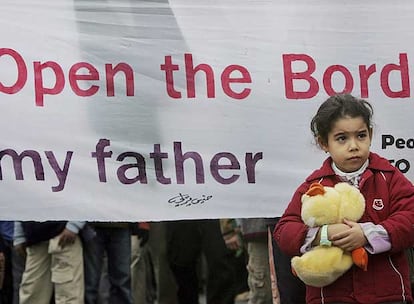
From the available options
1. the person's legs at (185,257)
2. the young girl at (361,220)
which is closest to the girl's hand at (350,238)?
the young girl at (361,220)

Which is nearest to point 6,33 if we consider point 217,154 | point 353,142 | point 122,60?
point 122,60

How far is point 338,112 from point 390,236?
526mm

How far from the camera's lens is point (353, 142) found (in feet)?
12.5

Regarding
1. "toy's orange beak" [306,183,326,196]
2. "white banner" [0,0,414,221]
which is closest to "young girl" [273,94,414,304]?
"toy's orange beak" [306,183,326,196]

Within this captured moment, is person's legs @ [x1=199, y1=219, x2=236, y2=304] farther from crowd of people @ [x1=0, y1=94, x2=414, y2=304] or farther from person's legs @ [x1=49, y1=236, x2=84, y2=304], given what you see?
person's legs @ [x1=49, y1=236, x2=84, y2=304]

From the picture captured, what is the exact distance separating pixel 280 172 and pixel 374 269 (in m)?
1.07

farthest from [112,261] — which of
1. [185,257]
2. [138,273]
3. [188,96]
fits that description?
[188,96]

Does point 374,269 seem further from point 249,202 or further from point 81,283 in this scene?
point 81,283

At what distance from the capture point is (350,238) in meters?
3.68

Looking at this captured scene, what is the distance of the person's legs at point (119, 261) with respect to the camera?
6586mm

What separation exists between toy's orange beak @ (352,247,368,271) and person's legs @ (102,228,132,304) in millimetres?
3062

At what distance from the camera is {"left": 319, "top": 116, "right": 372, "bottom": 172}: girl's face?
381cm

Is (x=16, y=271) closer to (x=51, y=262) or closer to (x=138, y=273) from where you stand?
(x=51, y=262)

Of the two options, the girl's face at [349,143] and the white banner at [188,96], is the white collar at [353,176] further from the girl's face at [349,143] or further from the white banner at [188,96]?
the white banner at [188,96]
